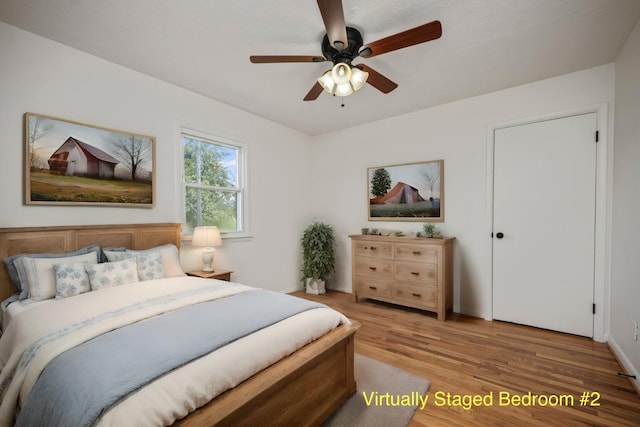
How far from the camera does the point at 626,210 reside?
2273mm

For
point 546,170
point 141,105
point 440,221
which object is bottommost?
point 440,221

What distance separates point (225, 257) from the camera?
11.8 ft

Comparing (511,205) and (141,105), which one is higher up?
(141,105)

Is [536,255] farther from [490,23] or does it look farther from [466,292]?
[490,23]

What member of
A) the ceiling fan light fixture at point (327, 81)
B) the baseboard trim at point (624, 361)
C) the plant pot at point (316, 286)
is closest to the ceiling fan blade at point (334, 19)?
the ceiling fan light fixture at point (327, 81)

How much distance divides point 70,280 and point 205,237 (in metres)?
1.23

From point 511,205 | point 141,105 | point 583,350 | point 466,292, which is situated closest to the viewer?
point 583,350

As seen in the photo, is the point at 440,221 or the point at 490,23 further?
the point at 440,221

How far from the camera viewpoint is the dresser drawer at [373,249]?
12.1 feet

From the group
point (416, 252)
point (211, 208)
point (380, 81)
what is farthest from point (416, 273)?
point (211, 208)

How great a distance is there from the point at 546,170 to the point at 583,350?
1.74 m

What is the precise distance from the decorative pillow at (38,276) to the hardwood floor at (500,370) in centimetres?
246

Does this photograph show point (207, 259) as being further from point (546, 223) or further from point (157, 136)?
point (546, 223)

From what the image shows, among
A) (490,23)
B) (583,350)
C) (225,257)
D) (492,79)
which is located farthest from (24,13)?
(583,350)
